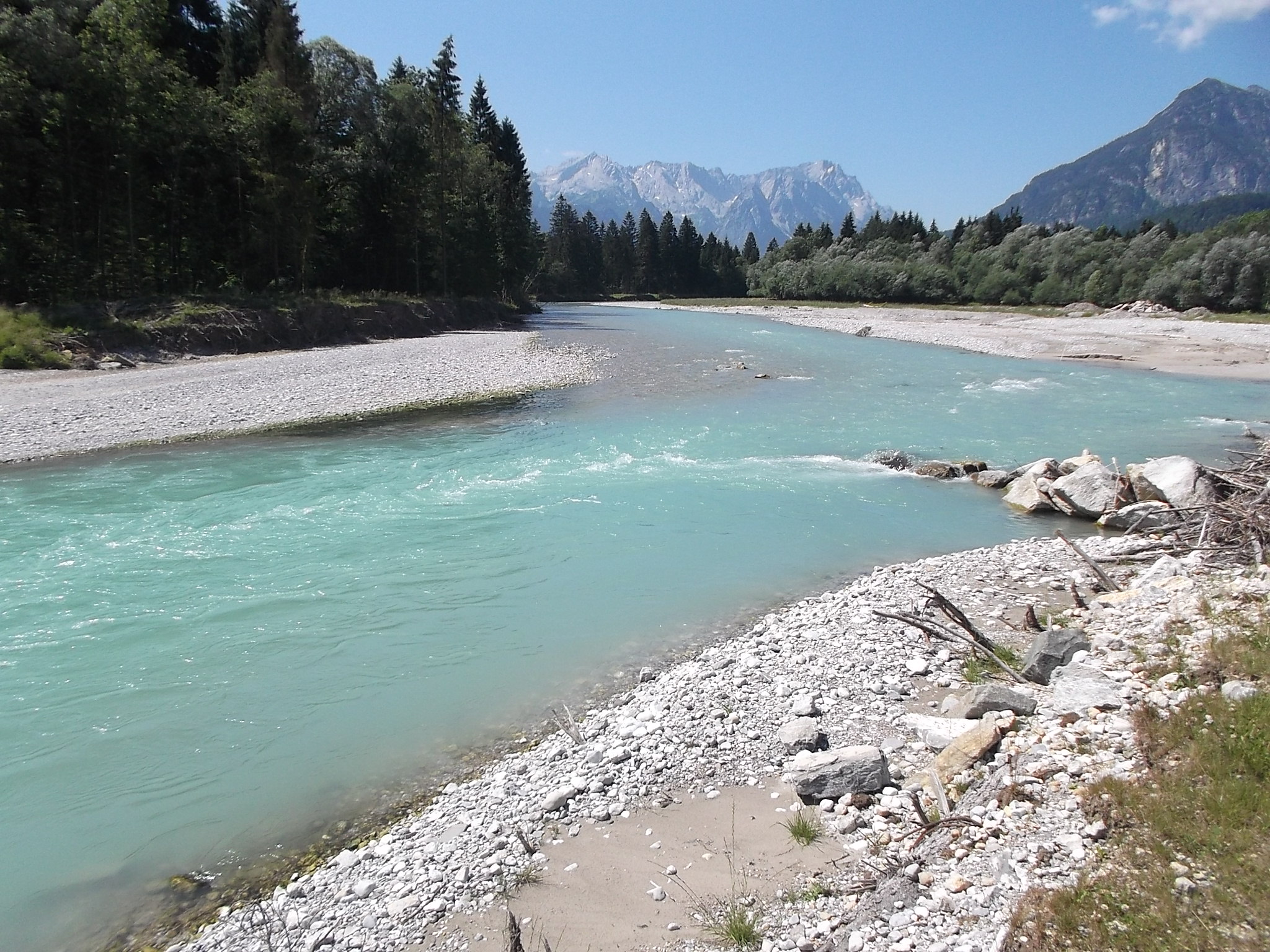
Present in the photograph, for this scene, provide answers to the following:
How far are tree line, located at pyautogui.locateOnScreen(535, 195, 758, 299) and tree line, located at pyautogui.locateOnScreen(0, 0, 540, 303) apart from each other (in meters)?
64.5

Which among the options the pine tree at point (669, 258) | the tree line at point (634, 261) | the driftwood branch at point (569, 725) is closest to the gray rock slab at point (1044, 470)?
the driftwood branch at point (569, 725)

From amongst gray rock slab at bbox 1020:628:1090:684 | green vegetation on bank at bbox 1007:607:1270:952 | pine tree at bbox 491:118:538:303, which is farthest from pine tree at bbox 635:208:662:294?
green vegetation on bank at bbox 1007:607:1270:952

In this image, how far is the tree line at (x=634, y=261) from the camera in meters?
136

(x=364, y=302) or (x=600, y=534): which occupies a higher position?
(x=364, y=302)

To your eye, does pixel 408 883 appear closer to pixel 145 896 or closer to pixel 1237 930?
pixel 145 896

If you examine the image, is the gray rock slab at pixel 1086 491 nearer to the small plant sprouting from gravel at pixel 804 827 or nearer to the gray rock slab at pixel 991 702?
the gray rock slab at pixel 991 702

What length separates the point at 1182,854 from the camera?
3.92m

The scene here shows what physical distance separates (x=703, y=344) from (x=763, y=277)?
85.2 meters

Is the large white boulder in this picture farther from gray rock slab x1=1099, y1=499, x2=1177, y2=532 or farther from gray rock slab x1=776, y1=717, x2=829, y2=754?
gray rock slab x1=776, y1=717, x2=829, y2=754

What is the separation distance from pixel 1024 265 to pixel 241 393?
97.1 metres

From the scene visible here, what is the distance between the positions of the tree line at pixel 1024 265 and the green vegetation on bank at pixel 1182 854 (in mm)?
84309

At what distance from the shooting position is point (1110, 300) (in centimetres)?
8094

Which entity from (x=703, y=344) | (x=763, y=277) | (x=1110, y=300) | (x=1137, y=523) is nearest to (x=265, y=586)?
(x=1137, y=523)

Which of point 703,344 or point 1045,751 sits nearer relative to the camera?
point 1045,751
